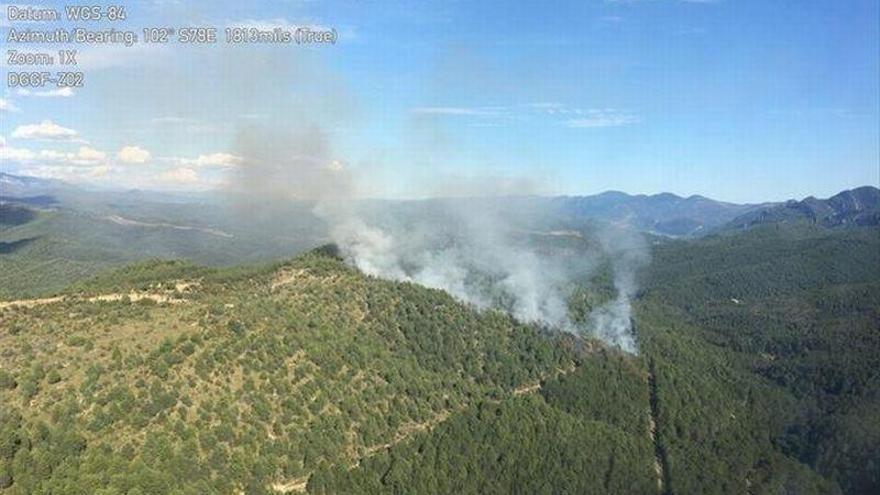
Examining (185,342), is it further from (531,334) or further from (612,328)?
(612,328)

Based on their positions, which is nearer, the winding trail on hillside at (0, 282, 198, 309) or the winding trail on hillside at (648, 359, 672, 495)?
the winding trail on hillside at (648, 359, 672, 495)

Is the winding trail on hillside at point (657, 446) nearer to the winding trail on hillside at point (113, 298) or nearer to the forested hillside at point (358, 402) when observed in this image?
the forested hillside at point (358, 402)

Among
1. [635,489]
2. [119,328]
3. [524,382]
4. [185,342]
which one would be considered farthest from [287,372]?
[635,489]

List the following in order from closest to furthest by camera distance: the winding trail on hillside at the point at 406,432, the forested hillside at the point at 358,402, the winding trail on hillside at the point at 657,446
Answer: the forested hillside at the point at 358,402, the winding trail on hillside at the point at 406,432, the winding trail on hillside at the point at 657,446

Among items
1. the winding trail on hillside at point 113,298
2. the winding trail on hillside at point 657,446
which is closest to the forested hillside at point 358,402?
the winding trail on hillside at point 657,446

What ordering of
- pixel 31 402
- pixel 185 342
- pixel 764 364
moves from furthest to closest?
pixel 764 364 < pixel 185 342 < pixel 31 402

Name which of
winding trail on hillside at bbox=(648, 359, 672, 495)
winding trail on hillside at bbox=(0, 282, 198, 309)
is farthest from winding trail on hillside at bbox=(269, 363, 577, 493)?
winding trail on hillside at bbox=(0, 282, 198, 309)

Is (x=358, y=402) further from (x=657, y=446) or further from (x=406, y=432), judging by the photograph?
(x=657, y=446)

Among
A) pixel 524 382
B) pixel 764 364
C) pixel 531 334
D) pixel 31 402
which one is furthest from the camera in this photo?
pixel 764 364

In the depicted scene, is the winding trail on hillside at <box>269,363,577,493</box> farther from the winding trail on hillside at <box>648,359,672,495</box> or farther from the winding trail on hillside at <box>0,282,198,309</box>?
the winding trail on hillside at <box>0,282,198,309</box>


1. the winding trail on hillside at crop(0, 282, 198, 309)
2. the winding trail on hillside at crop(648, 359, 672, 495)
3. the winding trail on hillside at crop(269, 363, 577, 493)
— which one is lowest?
the winding trail on hillside at crop(648, 359, 672, 495)

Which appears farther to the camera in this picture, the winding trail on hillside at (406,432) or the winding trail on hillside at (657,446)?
the winding trail on hillside at (657,446)
